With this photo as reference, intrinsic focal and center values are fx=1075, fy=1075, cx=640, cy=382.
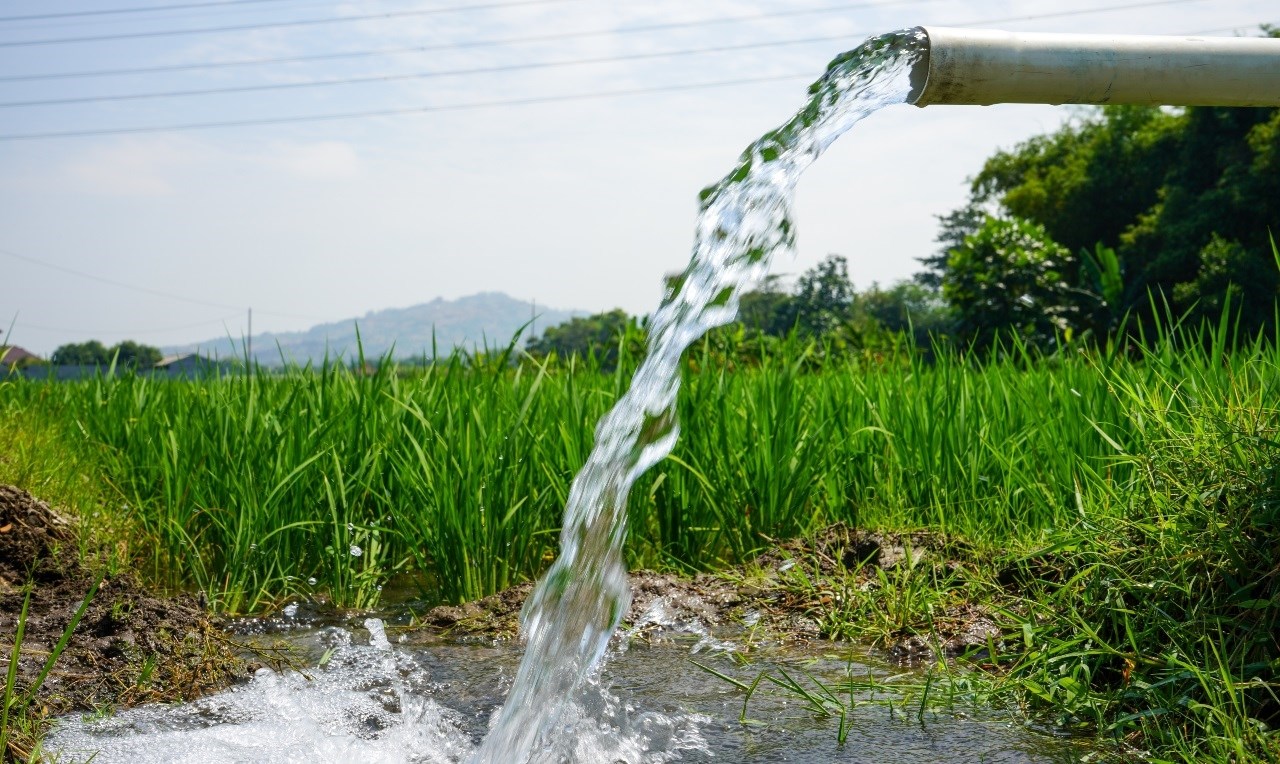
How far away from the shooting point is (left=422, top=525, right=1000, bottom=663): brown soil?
11.6 feet

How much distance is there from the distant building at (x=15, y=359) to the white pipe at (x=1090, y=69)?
18.4ft

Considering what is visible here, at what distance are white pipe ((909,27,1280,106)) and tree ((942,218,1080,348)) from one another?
18.6 meters

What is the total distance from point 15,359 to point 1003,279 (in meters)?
18.0

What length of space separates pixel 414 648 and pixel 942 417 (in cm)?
228

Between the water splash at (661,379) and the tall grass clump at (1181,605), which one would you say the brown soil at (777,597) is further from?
the tall grass clump at (1181,605)

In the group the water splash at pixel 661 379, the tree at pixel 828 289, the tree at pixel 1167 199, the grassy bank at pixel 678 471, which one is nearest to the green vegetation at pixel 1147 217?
the tree at pixel 1167 199

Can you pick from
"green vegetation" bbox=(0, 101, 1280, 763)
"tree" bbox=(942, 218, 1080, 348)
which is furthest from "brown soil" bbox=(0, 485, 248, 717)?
"tree" bbox=(942, 218, 1080, 348)

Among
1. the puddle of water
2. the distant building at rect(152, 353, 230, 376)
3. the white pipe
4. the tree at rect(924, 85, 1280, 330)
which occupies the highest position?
the tree at rect(924, 85, 1280, 330)

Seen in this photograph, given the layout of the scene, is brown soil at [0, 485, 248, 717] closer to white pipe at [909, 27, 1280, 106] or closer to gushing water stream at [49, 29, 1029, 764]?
gushing water stream at [49, 29, 1029, 764]

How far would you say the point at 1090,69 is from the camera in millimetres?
2434

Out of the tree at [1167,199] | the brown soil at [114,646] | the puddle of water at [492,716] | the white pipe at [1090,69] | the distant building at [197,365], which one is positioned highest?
the tree at [1167,199]

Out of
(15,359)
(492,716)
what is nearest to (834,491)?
(492,716)

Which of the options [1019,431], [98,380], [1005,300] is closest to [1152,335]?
[1005,300]

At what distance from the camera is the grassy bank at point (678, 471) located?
3.57 metres
